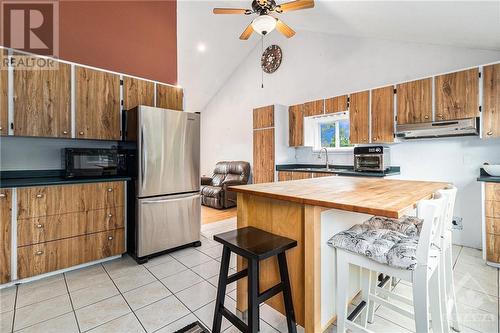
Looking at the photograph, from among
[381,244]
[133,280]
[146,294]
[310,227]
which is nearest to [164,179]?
[133,280]

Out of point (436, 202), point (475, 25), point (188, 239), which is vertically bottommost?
point (188, 239)

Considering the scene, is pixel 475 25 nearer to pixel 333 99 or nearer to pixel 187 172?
pixel 333 99

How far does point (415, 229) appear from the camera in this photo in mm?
1582

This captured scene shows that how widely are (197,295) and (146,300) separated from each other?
412 millimetres

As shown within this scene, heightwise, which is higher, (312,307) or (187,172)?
(187,172)

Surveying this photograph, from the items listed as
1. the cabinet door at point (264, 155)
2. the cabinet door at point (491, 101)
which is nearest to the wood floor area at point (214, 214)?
the cabinet door at point (264, 155)

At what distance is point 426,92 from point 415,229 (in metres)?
2.45

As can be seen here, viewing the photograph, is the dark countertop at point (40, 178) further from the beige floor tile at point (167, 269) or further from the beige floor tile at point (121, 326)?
the beige floor tile at point (121, 326)

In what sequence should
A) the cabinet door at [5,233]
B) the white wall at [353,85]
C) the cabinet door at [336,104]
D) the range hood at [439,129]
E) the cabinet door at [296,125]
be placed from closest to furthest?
the cabinet door at [5,233] < the range hood at [439,129] < the white wall at [353,85] < the cabinet door at [336,104] < the cabinet door at [296,125]

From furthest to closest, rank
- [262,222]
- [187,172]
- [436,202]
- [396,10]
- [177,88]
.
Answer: [177,88], [187,172], [396,10], [262,222], [436,202]

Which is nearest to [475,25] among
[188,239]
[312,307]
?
[312,307]

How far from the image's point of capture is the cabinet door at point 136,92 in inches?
118

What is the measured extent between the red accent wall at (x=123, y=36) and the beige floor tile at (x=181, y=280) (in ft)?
9.20

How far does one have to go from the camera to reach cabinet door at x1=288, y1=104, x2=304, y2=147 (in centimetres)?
472
